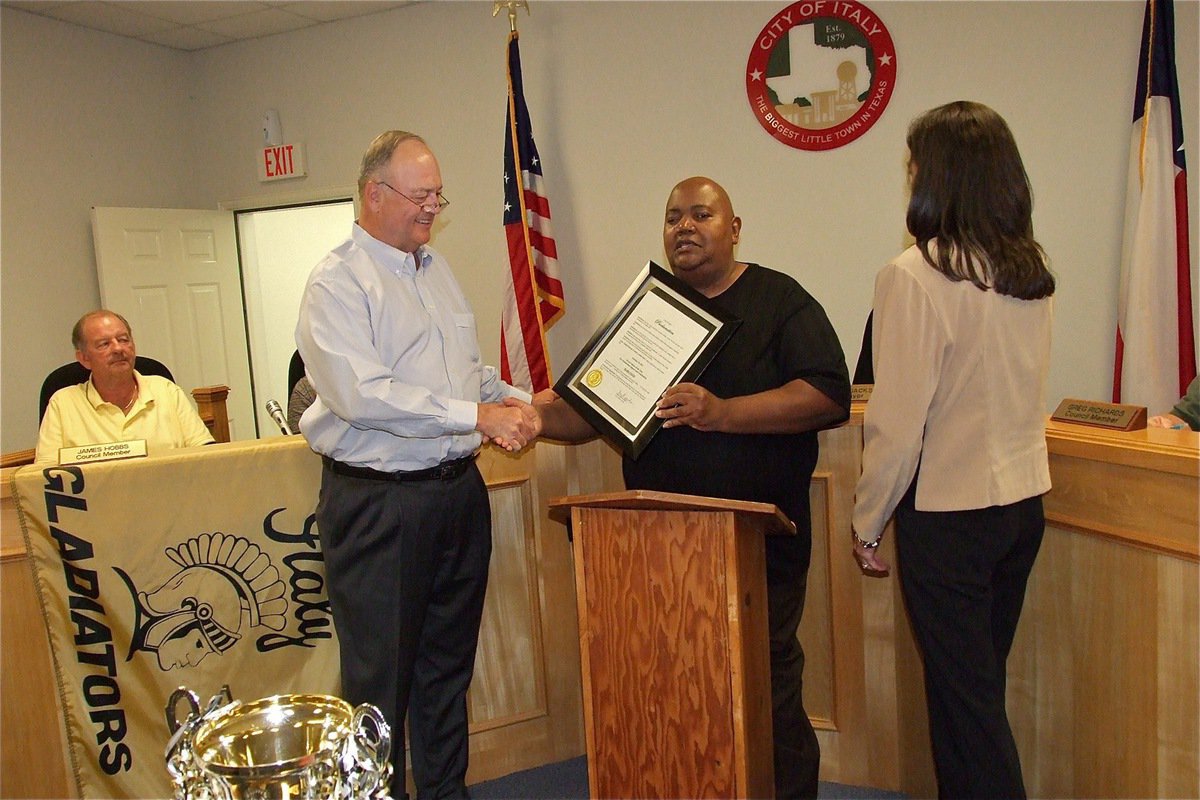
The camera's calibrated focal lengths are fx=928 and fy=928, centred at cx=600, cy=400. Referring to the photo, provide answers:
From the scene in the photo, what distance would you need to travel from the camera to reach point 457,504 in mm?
2125

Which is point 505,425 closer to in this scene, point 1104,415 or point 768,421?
point 768,421

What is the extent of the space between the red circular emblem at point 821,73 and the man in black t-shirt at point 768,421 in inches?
85.1

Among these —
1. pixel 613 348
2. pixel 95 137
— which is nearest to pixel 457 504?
pixel 613 348

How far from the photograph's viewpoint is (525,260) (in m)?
4.37

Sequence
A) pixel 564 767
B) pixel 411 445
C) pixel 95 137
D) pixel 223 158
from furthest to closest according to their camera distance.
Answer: pixel 223 158 < pixel 95 137 < pixel 564 767 < pixel 411 445

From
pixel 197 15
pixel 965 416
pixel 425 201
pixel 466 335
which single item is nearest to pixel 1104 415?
pixel 965 416

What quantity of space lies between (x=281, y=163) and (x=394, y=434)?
4.06m

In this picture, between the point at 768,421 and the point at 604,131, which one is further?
the point at 604,131

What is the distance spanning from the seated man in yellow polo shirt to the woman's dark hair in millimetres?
2675

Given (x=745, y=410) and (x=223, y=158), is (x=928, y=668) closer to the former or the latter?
(x=745, y=410)

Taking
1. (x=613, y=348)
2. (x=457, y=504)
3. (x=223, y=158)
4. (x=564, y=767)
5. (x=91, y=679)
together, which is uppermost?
(x=223, y=158)

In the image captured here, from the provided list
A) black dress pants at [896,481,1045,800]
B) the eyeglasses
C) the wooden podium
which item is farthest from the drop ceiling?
black dress pants at [896,481,1045,800]

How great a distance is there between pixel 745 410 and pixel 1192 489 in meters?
0.85

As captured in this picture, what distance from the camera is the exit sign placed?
545cm
